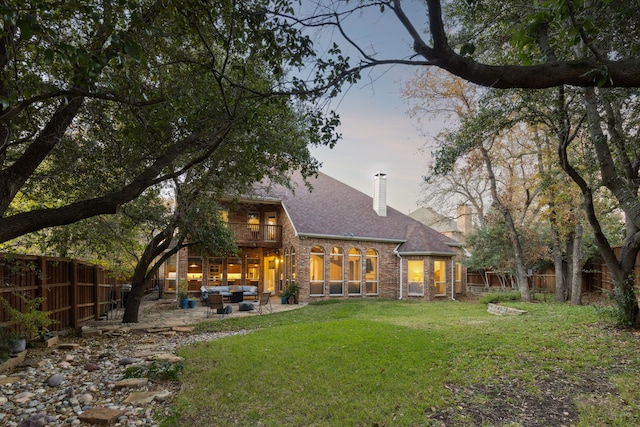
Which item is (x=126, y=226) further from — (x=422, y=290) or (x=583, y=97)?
(x=422, y=290)

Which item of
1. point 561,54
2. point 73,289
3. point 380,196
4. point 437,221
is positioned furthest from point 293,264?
point 561,54

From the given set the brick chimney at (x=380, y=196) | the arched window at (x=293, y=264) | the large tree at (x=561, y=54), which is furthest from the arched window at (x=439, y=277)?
the large tree at (x=561, y=54)

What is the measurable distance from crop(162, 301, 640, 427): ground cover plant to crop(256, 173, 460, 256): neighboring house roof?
34.2 ft

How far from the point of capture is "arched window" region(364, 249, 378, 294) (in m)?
19.2

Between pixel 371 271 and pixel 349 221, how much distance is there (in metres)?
2.83

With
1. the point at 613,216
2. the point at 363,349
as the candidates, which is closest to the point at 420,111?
the point at 613,216

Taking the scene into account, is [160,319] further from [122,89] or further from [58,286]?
[122,89]

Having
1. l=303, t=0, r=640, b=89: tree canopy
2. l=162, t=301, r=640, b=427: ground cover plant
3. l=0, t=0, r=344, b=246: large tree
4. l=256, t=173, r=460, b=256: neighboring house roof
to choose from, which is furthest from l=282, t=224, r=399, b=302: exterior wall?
l=303, t=0, r=640, b=89: tree canopy

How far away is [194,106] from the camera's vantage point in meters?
5.88

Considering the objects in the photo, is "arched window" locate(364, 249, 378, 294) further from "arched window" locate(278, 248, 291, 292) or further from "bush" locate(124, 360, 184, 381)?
"bush" locate(124, 360, 184, 381)

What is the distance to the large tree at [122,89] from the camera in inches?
141

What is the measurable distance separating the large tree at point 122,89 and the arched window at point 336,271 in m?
11.7

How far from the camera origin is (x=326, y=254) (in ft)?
60.1

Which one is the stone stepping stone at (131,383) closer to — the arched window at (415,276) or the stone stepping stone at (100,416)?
the stone stepping stone at (100,416)
